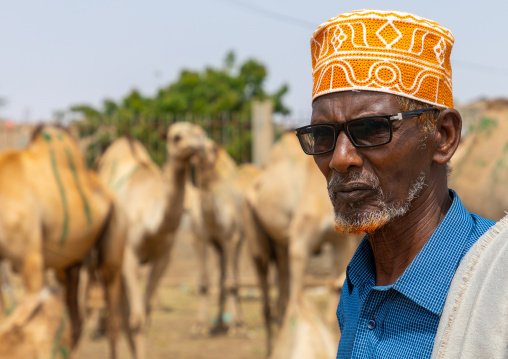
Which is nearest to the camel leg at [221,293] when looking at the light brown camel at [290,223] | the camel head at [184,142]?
the light brown camel at [290,223]

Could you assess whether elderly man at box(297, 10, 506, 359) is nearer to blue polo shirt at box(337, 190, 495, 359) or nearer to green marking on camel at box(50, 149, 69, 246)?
blue polo shirt at box(337, 190, 495, 359)

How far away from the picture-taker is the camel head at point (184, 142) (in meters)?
7.63

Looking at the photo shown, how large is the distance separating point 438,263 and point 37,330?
3233mm

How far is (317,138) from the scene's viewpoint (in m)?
1.82

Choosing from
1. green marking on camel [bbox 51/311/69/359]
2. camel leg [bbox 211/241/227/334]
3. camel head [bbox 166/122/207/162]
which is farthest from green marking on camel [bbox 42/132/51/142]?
camel leg [bbox 211/241/227/334]

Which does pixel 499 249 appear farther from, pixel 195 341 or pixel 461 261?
pixel 195 341

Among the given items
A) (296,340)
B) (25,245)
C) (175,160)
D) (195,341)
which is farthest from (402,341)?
(195,341)

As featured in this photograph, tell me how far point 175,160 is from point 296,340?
12.5ft

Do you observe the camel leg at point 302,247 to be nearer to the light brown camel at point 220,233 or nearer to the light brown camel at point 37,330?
the light brown camel at point 220,233

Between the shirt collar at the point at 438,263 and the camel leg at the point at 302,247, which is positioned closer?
the shirt collar at the point at 438,263

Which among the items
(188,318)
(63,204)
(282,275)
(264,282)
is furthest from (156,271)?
(188,318)

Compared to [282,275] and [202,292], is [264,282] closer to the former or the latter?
[282,275]

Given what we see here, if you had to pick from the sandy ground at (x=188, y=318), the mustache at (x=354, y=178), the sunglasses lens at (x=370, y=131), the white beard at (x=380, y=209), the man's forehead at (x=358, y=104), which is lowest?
the sandy ground at (x=188, y=318)

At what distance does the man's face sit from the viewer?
1.69m
